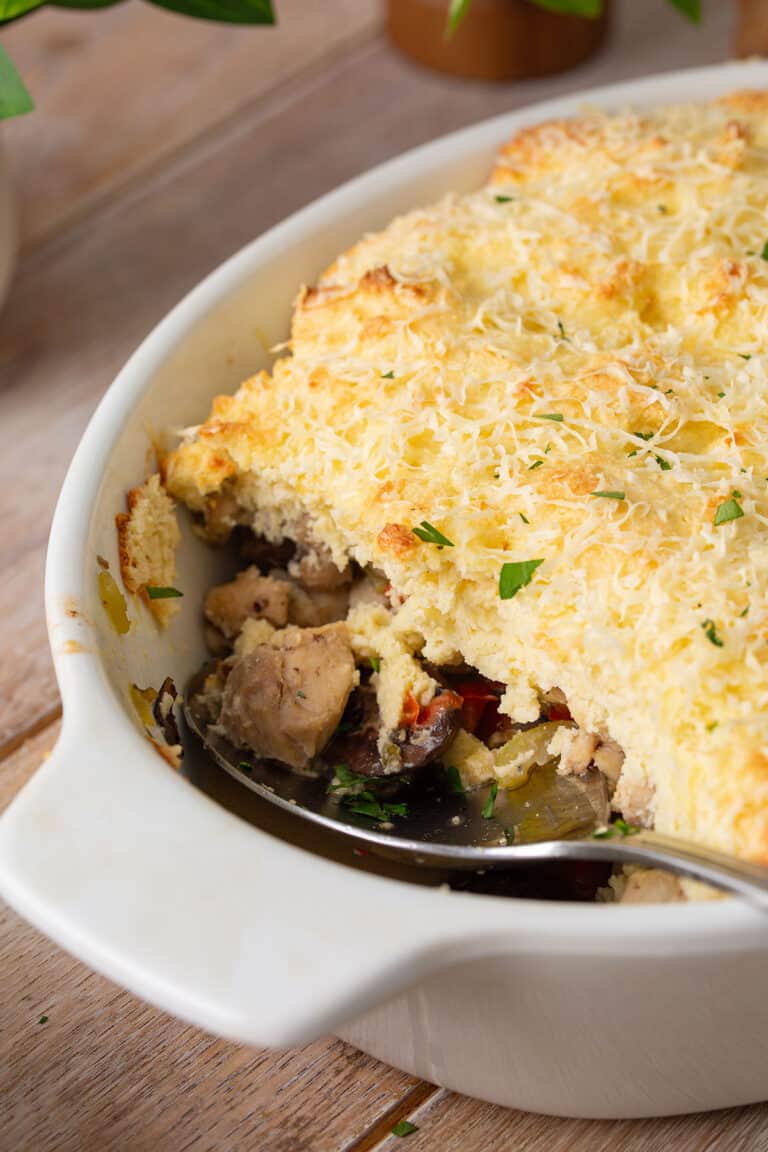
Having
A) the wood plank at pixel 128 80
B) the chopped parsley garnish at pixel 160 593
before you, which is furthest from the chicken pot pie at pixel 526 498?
the wood plank at pixel 128 80

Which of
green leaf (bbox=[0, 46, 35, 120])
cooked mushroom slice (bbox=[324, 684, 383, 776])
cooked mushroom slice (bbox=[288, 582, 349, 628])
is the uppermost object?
green leaf (bbox=[0, 46, 35, 120])

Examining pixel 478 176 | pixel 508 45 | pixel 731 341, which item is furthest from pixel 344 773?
pixel 508 45

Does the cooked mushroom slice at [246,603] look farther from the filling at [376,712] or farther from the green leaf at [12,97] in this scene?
the green leaf at [12,97]

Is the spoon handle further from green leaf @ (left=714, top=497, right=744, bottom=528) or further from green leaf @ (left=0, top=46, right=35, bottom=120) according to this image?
green leaf @ (left=0, top=46, right=35, bottom=120)

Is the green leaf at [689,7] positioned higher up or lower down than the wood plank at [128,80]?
higher up

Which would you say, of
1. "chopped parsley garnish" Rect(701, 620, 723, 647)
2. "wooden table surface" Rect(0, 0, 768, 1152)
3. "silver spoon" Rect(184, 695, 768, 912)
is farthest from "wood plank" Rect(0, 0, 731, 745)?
"chopped parsley garnish" Rect(701, 620, 723, 647)

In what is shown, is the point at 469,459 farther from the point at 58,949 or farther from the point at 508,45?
the point at 508,45
